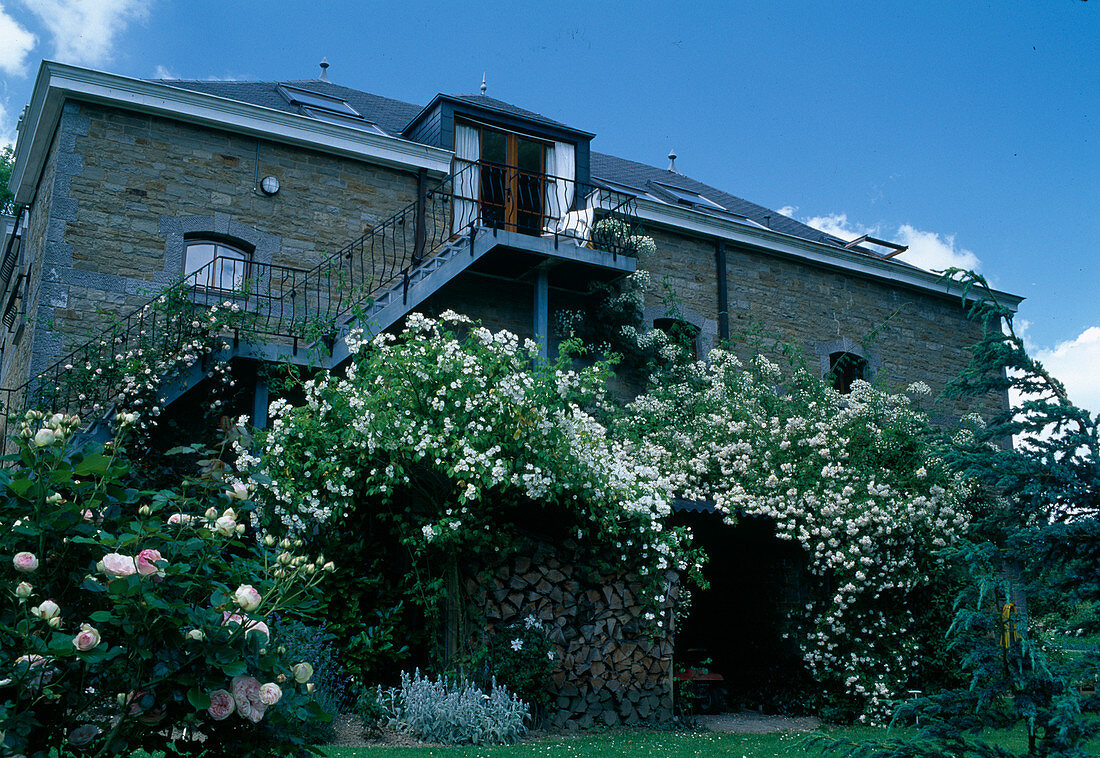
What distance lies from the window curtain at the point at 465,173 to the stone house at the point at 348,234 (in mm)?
32

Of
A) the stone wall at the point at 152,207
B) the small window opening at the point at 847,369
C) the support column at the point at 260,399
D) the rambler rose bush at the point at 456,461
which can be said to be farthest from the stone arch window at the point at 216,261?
the small window opening at the point at 847,369

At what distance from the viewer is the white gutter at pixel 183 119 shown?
9938mm

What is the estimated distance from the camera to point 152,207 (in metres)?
10.2

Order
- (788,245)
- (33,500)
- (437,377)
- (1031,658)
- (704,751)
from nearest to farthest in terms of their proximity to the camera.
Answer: (33,500), (1031,658), (704,751), (437,377), (788,245)

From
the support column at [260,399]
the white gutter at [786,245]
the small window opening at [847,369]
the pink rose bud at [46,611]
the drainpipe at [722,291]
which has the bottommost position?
the pink rose bud at [46,611]

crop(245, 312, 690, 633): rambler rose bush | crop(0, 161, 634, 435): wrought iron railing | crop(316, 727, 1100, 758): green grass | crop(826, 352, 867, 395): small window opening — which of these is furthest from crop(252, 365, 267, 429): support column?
crop(826, 352, 867, 395): small window opening

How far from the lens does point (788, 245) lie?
1458cm

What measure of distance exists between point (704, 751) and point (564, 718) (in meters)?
1.37

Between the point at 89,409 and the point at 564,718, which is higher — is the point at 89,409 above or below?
above

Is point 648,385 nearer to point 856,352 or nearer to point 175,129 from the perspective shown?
point 856,352

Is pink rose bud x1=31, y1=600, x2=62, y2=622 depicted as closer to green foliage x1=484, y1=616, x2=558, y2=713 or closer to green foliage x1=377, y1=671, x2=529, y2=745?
green foliage x1=377, y1=671, x2=529, y2=745

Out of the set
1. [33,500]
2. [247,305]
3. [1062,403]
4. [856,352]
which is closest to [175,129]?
[247,305]

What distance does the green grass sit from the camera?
21.0ft

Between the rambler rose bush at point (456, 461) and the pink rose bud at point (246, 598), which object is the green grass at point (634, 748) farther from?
the pink rose bud at point (246, 598)
